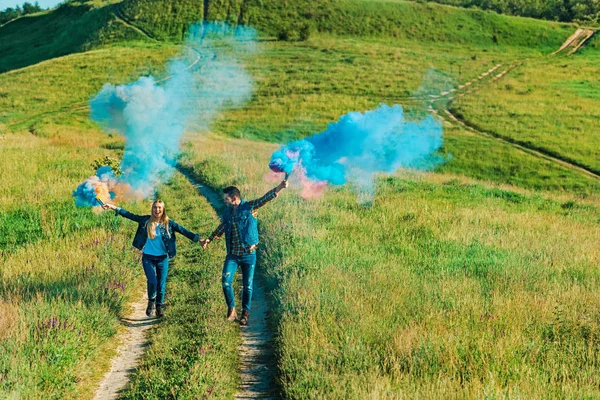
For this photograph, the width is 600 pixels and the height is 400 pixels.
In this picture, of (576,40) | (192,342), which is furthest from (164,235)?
(576,40)

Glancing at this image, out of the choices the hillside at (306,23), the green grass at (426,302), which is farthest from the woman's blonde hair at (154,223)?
the hillside at (306,23)

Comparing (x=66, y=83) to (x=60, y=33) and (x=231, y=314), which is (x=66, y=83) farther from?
(x=231, y=314)

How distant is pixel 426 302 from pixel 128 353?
175 inches

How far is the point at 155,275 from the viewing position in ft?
31.1

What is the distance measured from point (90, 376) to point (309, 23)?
88.8 m

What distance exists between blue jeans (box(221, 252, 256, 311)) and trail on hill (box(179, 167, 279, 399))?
396 millimetres

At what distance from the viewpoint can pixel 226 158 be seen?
2412 centimetres

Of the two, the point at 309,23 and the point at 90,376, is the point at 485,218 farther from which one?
the point at 309,23

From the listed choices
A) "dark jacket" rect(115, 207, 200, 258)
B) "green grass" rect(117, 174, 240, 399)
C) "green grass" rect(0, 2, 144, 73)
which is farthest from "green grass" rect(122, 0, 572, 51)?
"dark jacket" rect(115, 207, 200, 258)

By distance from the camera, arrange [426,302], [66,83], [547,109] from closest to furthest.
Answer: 1. [426,302]
2. [547,109]
3. [66,83]

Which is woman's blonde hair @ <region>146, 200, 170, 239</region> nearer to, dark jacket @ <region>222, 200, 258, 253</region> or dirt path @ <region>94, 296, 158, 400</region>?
dark jacket @ <region>222, 200, 258, 253</region>

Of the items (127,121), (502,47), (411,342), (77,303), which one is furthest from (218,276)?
(502,47)

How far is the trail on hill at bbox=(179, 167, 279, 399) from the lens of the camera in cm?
693

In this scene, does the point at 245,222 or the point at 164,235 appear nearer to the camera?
the point at 245,222
